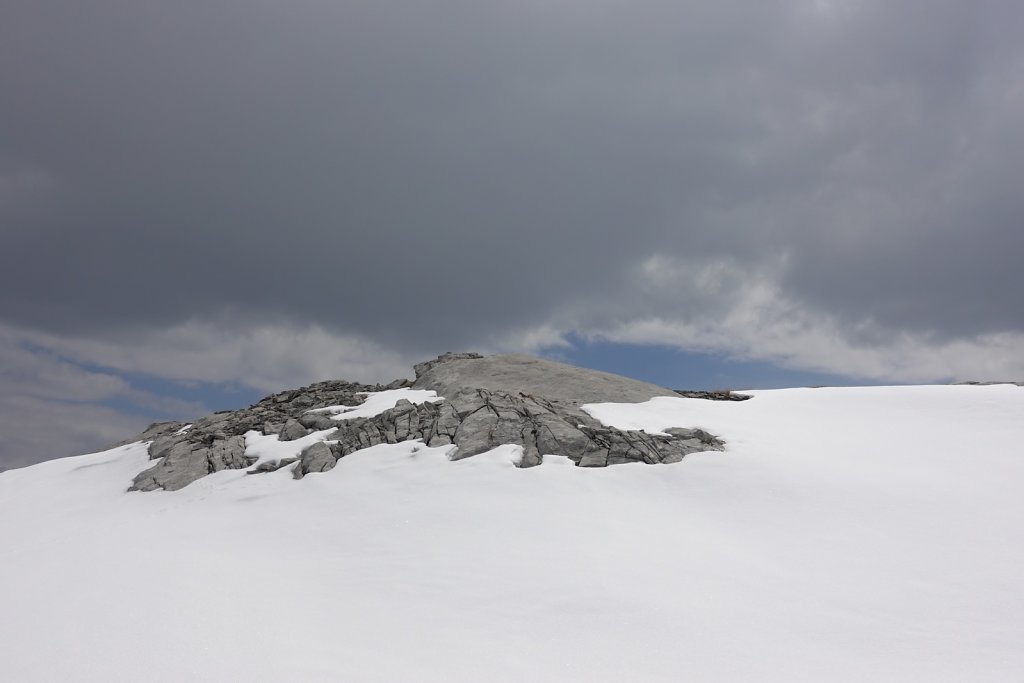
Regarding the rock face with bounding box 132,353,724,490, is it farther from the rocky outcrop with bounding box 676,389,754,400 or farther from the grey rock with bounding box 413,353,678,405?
the rocky outcrop with bounding box 676,389,754,400

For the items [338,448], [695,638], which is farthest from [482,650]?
[338,448]

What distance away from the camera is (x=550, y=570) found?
9.70 meters

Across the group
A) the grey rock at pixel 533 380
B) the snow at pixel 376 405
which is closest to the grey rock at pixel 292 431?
the snow at pixel 376 405

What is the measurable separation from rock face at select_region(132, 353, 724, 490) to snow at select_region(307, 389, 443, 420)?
17.8 inches

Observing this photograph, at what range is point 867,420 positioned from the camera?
18828 millimetres

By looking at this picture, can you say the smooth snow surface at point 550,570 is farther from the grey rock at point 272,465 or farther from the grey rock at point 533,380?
the grey rock at point 533,380

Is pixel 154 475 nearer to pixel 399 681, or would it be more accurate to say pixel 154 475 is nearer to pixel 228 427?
pixel 228 427

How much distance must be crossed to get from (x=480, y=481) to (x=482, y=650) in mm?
5943

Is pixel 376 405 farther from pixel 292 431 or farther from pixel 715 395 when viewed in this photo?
pixel 715 395

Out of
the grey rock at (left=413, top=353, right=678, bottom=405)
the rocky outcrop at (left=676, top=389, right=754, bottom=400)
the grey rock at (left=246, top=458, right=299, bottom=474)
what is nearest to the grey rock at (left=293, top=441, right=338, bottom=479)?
the grey rock at (left=246, top=458, right=299, bottom=474)

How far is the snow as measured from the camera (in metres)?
20.1

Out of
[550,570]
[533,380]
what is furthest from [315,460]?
[533,380]

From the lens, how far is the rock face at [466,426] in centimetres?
1553

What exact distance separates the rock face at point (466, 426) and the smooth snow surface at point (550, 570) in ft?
2.62
